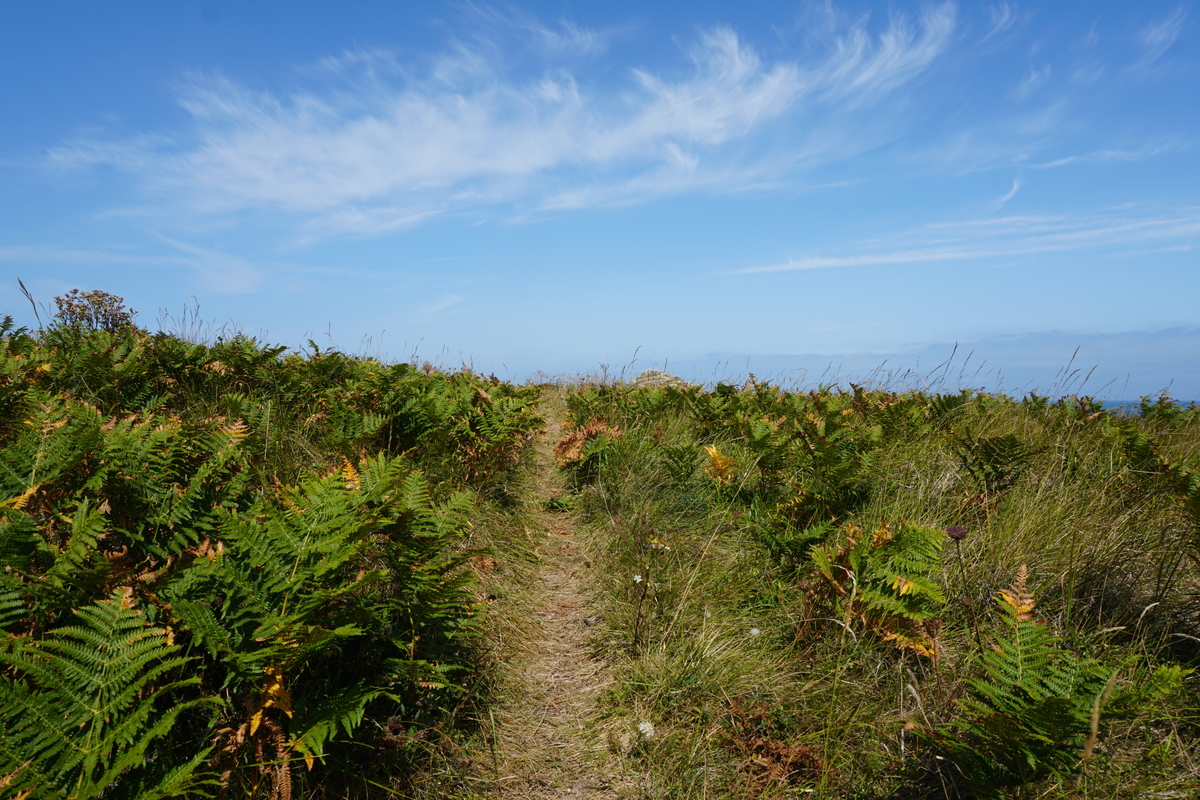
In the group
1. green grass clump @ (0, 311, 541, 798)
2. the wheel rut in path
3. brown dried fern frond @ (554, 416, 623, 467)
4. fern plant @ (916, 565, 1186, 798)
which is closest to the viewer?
green grass clump @ (0, 311, 541, 798)

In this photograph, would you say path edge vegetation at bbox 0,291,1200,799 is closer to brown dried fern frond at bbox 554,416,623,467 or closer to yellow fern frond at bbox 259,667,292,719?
yellow fern frond at bbox 259,667,292,719

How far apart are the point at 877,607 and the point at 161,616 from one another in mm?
3173

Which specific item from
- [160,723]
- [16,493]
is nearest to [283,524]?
[160,723]

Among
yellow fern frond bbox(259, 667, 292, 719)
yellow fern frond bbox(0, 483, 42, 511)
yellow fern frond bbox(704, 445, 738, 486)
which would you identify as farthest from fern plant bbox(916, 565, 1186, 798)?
yellow fern frond bbox(0, 483, 42, 511)

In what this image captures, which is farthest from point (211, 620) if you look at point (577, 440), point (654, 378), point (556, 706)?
point (654, 378)

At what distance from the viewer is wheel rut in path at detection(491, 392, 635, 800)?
8.63 feet

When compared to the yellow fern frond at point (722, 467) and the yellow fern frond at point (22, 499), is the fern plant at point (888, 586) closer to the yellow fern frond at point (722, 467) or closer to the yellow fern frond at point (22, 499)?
the yellow fern frond at point (722, 467)

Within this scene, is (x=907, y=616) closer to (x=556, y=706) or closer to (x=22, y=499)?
(x=556, y=706)

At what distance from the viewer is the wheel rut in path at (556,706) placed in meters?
2.63

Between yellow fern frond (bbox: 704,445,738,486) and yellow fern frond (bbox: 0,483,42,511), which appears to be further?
yellow fern frond (bbox: 704,445,738,486)

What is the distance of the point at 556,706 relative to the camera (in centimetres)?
316

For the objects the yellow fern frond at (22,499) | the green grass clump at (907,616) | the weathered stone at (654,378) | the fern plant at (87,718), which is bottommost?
the green grass clump at (907,616)

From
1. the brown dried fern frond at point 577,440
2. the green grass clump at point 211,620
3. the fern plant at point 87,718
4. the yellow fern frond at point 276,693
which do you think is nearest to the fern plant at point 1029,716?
the green grass clump at point 211,620

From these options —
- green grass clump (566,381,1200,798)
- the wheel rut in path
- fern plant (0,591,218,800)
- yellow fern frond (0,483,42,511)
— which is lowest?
the wheel rut in path
